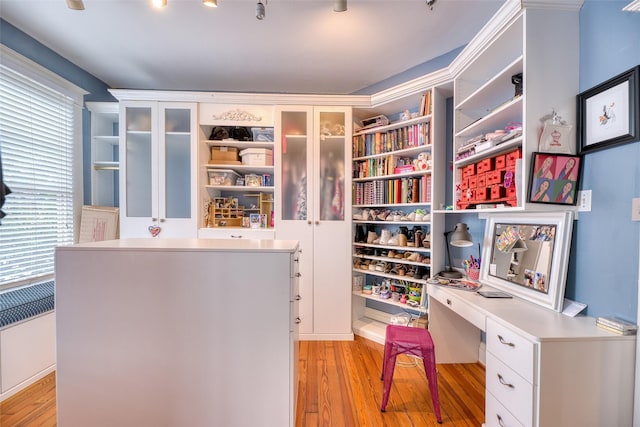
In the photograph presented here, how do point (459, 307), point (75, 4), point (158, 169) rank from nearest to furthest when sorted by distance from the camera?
1. point (75, 4)
2. point (459, 307)
3. point (158, 169)

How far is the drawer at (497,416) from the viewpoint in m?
1.26

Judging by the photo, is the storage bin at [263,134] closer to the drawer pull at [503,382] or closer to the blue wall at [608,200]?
the blue wall at [608,200]

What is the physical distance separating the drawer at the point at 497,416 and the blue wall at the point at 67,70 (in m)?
3.90

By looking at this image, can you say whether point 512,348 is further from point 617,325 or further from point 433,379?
point 433,379

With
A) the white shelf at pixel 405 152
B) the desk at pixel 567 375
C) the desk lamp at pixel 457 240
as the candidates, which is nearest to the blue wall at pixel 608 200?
the desk at pixel 567 375

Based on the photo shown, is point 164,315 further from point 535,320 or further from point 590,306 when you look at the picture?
point 590,306

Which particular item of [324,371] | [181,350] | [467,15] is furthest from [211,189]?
[467,15]

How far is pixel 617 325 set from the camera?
46.5 inches

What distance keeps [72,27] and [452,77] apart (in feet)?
Result: 10.3

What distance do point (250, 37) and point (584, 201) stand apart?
8.54 feet

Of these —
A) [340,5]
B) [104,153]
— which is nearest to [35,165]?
[104,153]

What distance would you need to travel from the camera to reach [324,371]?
85.4 inches

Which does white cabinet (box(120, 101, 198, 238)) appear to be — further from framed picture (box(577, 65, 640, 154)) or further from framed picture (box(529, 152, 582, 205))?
framed picture (box(577, 65, 640, 154))

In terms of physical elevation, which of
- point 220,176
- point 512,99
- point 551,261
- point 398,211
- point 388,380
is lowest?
point 388,380
